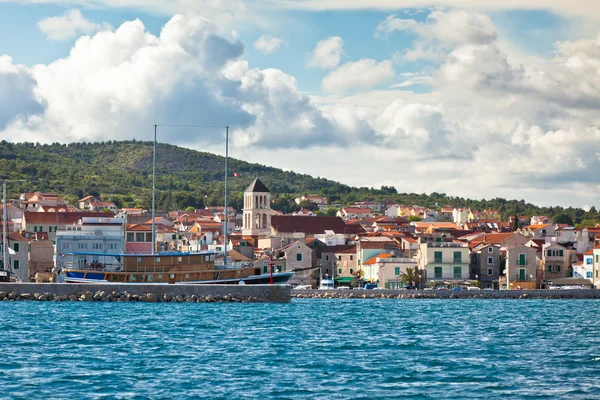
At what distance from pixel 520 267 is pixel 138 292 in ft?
125

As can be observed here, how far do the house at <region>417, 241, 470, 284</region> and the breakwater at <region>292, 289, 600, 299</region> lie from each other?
7.21m

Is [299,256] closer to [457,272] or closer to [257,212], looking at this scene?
[457,272]

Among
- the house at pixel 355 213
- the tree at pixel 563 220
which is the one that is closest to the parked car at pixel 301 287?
the house at pixel 355 213

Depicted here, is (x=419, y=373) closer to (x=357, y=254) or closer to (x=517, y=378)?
(x=517, y=378)

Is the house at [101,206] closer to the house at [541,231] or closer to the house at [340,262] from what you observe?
the house at [541,231]

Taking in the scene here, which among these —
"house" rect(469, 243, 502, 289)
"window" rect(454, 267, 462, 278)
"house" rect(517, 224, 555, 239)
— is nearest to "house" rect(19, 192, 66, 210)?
"house" rect(517, 224, 555, 239)

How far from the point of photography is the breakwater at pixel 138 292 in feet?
204

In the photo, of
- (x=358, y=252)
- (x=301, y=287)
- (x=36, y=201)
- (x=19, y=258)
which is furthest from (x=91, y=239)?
(x=36, y=201)

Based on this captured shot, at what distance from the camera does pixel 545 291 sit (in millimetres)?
82500

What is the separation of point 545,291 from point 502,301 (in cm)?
779

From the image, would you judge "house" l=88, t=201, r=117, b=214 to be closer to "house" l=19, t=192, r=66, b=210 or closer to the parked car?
"house" l=19, t=192, r=66, b=210

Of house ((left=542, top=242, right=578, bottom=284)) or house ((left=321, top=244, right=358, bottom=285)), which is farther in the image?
house ((left=321, top=244, right=358, bottom=285))

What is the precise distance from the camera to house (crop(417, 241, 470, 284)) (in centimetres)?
8906

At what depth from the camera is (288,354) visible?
3341cm
